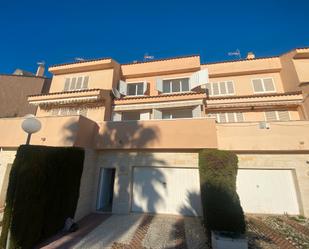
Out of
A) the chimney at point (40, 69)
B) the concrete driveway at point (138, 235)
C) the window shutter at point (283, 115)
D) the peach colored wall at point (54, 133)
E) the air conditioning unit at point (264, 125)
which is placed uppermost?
the chimney at point (40, 69)

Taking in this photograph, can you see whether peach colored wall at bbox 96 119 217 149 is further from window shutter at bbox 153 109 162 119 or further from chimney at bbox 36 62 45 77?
chimney at bbox 36 62 45 77

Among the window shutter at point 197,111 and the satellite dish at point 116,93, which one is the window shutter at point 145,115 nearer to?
the satellite dish at point 116,93

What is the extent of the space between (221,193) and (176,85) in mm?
16804

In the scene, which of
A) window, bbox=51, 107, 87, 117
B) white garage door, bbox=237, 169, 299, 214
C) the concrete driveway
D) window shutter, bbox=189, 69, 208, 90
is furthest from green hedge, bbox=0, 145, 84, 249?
window shutter, bbox=189, 69, 208, 90

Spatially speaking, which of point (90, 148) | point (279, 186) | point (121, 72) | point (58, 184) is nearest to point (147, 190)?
point (90, 148)

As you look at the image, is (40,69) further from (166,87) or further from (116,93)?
(166,87)

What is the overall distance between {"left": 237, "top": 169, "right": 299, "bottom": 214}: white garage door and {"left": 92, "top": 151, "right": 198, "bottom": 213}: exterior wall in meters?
5.02

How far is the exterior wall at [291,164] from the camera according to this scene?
45.6ft

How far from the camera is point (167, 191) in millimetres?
15125

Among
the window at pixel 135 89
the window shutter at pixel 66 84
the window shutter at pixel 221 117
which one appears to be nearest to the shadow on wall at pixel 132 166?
the window at pixel 135 89

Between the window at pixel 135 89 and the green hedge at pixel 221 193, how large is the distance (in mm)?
15496

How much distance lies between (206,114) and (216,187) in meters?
13.2

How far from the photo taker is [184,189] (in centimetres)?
1493

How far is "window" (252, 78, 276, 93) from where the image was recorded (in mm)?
22181
